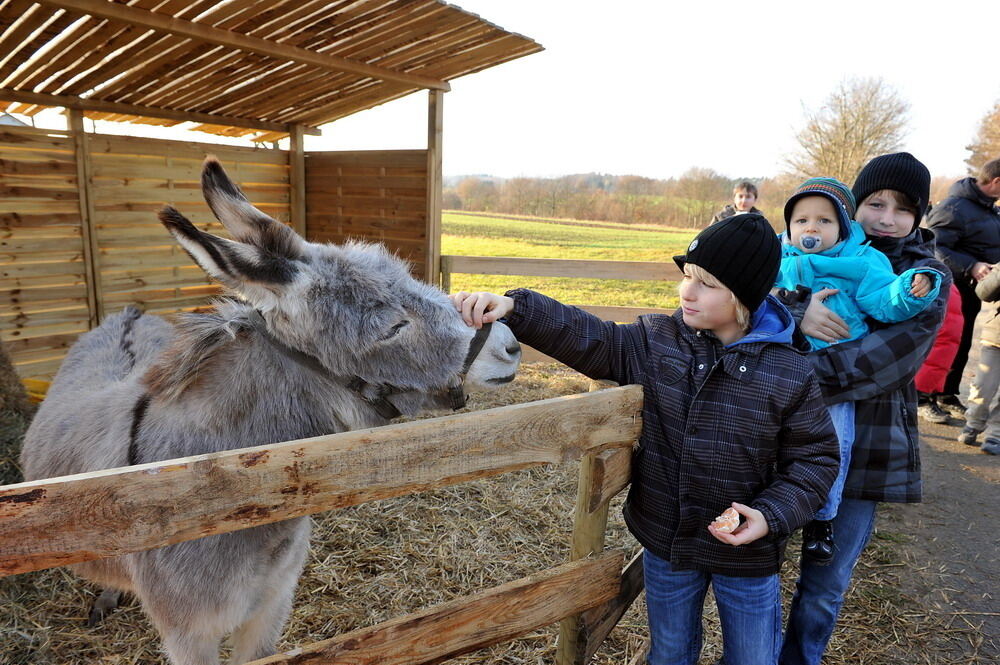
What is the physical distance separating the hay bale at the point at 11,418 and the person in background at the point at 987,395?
25.5ft

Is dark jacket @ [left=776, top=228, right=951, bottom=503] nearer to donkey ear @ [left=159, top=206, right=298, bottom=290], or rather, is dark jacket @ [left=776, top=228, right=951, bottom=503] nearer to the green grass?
donkey ear @ [left=159, top=206, right=298, bottom=290]

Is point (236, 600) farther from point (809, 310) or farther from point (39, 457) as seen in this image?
point (809, 310)

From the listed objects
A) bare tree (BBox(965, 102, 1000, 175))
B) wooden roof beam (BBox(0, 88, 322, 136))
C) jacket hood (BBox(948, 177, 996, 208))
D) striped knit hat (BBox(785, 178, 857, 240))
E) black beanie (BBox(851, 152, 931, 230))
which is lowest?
striped knit hat (BBox(785, 178, 857, 240))

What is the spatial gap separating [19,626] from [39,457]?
92 cm

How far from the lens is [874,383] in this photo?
2154 mm

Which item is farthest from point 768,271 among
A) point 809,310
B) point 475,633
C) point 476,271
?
point 476,271

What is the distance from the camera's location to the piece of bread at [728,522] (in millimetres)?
1612

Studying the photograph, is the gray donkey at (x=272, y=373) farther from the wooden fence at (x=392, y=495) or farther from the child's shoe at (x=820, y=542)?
the child's shoe at (x=820, y=542)

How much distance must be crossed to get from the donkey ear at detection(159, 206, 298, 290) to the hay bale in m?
2.88

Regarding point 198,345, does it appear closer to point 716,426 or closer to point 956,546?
point 716,426

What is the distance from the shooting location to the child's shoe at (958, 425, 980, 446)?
5805 mm

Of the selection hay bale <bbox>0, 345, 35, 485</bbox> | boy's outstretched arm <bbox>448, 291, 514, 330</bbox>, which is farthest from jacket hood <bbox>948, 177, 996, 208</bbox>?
hay bale <bbox>0, 345, 35, 485</bbox>

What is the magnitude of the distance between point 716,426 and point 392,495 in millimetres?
1025

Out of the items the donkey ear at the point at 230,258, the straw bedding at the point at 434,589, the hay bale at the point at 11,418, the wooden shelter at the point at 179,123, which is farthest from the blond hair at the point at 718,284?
the wooden shelter at the point at 179,123
